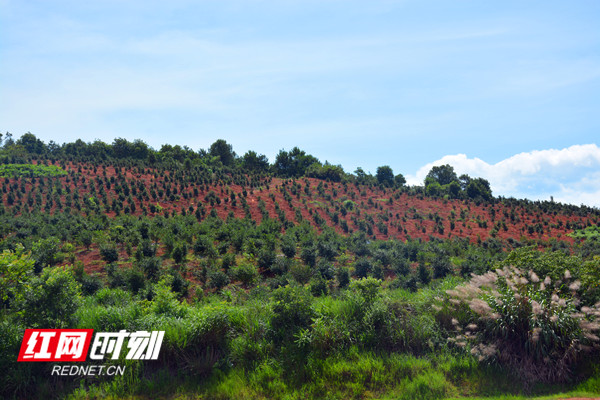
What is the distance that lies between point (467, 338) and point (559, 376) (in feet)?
5.20

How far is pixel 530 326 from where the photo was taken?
6738 mm

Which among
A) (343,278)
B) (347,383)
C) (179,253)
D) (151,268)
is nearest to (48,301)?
(347,383)

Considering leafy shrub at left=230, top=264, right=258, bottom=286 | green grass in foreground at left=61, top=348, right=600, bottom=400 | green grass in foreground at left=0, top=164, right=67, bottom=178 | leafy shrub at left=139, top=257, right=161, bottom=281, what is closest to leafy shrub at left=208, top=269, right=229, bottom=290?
leafy shrub at left=230, top=264, right=258, bottom=286

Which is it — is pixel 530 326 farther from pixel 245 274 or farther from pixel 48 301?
pixel 245 274

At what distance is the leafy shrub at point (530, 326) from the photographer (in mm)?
6461

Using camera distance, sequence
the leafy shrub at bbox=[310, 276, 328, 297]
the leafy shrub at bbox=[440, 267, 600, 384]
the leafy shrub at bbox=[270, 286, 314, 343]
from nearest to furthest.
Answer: the leafy shrub at bbox=[440, 267, 600, 384] → the leafy shrub at bbox=[270, 286, 314, 343] → the leafy shrub at bbox=[310, 276, 328, 297]

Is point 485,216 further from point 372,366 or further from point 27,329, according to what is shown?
point 27,329

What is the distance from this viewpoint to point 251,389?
20.8 ft

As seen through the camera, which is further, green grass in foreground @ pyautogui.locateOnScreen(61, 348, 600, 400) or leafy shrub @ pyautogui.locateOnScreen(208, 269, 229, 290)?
leafy shrub @ pyautogui.locateOnScreen(208, 269, 229, 290)

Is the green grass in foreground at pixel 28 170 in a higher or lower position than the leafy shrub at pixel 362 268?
higher

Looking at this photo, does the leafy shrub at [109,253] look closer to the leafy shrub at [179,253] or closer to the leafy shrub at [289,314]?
the leafy shrub at [179,253]

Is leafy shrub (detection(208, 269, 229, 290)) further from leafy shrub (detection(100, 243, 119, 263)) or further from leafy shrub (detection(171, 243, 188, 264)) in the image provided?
leafy shrub (detection(100, 243, 119, 263))

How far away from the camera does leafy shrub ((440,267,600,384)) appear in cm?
646

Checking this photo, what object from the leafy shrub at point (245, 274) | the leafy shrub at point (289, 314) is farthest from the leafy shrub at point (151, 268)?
the leafy shrub at point (289, 314)
